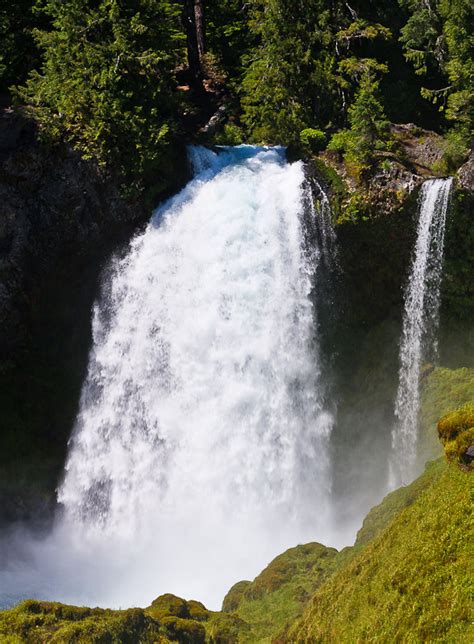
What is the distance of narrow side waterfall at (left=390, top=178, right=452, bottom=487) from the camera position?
19.5 metres

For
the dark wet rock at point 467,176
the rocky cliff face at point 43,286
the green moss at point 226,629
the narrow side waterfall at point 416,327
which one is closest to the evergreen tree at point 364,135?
Result: the narrow side waterfall at point 416,327

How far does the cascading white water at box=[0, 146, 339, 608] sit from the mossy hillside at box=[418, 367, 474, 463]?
129 inches

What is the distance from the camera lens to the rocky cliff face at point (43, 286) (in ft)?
68.7

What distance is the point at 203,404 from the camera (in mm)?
19625

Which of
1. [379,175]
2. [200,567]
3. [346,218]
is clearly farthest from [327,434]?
[379,175]

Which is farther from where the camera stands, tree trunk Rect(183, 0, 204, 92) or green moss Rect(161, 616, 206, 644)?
tree trunk Rect(183, 0, 204, 92)

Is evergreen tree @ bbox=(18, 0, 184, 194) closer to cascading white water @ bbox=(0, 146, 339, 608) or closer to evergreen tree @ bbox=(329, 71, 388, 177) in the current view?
Result: cascading white water @ bbox=(0, 146, 339, 608)

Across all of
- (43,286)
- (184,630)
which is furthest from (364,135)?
(184,630)

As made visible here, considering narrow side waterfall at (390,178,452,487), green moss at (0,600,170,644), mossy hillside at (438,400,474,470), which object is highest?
narrow side waterfall at (390,178,452,487)

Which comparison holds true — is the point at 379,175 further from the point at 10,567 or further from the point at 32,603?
the point at 10,567

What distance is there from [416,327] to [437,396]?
2478 mm

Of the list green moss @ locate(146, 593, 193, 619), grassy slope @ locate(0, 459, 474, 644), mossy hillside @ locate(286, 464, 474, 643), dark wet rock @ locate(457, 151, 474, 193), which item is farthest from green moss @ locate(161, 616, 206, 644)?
dark wet rock @ locate(457, 151, 474, 193)

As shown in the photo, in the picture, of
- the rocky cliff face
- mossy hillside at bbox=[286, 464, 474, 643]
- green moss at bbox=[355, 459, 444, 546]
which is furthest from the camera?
the rocky cliff face

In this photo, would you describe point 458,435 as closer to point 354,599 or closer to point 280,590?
point 354,599
